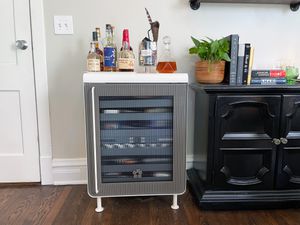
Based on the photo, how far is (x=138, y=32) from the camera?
1.75 m

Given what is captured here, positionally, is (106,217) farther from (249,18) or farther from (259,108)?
(249,18)

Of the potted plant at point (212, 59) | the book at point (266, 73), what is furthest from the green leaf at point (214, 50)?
the book at point (266, 73)

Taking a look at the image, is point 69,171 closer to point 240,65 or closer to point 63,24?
point 63,24

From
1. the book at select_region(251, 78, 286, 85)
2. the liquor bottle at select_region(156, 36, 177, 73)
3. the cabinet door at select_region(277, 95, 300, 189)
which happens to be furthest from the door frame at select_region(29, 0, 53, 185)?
the cabinet door at select_region(277, 95, 300, 189)

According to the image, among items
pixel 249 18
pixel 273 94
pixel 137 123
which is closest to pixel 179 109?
pixel 137 123

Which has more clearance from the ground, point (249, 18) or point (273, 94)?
point (249, 18)

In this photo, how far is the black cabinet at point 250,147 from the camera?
1428 mm

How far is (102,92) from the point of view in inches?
53.2

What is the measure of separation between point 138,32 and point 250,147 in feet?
3.38

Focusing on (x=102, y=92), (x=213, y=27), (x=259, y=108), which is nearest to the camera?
(x=102, y=92)

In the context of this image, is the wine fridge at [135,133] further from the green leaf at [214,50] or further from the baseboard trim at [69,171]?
the baseboard trim at [69,171]

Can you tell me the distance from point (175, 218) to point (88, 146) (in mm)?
628

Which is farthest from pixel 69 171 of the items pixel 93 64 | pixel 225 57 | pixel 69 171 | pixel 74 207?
pixel 225 57

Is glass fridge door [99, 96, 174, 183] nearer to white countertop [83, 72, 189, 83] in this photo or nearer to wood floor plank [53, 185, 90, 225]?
white countertop [83, 72, 189, 83]
